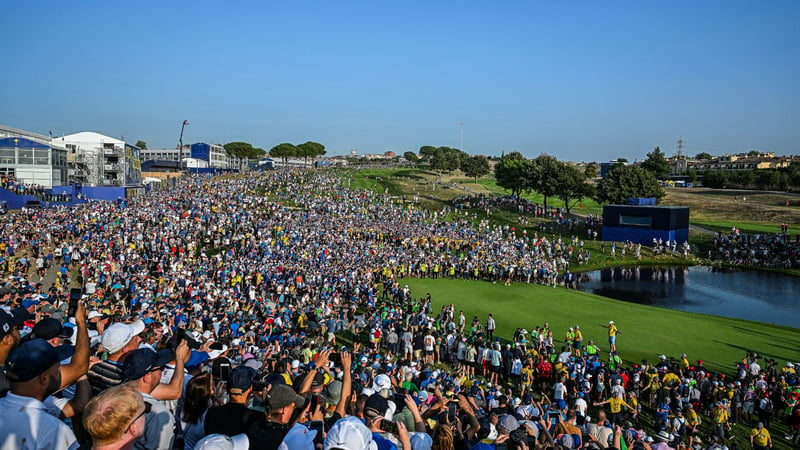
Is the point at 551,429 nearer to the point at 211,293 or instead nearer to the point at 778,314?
the point at 211,293

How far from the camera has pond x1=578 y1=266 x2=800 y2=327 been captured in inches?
1231

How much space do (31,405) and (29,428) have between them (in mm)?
165

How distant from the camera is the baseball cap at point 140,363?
4.25m

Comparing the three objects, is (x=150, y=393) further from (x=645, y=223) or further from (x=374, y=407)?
(x=645, y=223)

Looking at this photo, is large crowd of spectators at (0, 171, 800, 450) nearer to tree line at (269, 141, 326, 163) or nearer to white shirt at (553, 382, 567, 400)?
white shirt at (553, 382, 567, 400)

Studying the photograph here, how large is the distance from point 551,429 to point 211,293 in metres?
16.5

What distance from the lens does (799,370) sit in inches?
658

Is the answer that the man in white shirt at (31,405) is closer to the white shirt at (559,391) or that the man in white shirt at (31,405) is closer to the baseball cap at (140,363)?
the baseball cap at (140,363)

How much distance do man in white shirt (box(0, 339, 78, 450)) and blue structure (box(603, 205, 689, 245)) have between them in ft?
175

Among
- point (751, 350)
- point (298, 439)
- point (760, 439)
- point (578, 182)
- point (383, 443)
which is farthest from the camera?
point (578, 182)

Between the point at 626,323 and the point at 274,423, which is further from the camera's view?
the point at 626,323

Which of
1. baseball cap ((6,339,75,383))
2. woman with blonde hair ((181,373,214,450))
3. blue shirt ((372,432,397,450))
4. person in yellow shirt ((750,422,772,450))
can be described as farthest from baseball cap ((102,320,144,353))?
person in yellow shirt ((750,422,772,450))

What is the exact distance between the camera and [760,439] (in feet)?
40.5

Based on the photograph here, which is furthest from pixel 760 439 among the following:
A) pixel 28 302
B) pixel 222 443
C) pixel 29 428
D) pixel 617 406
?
pixel 28 302
